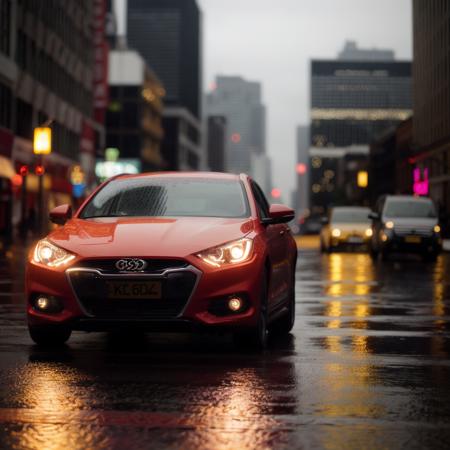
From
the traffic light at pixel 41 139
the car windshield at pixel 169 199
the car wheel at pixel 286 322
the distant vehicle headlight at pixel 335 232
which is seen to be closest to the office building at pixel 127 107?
the traffic light at pixel 41 139

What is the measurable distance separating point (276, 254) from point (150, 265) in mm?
1748

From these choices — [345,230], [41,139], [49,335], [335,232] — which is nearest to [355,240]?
[345,230]

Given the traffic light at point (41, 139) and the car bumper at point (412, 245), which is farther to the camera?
the traffic light at point (41, 139)

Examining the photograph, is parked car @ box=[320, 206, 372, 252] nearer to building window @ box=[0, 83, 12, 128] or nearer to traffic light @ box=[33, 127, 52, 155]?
traffic light @ box=[33, 127, 52, 155]

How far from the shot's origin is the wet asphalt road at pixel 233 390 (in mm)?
5488

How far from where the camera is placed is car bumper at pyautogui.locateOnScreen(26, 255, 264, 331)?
27.7ft

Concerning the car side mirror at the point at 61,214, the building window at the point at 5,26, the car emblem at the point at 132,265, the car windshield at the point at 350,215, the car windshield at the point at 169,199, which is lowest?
the car windshield at the point at 350,215

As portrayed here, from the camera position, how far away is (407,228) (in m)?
30.4

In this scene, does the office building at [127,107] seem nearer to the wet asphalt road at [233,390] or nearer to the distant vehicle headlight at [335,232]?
the distant vehicle headlight at [335,232]

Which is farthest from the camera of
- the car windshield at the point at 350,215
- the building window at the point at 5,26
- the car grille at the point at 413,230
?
the building window at the point at 5,26

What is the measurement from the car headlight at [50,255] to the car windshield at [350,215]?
29367 mm

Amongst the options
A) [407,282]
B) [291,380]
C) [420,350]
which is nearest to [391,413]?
[291,380]

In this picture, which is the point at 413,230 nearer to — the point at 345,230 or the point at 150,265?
the point at 345,230

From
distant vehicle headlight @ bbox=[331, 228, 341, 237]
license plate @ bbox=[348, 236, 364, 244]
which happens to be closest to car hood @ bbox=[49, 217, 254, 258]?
distant vehicle headlight @ bbox=[331, 228, 341, 237]
